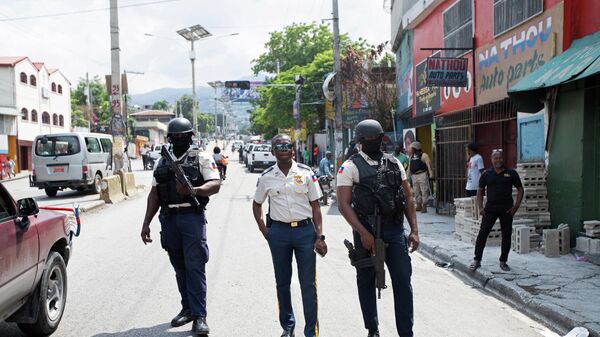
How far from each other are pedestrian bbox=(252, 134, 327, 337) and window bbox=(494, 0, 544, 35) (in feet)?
23.0

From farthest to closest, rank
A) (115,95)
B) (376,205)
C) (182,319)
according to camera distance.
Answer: (115,95) → (182,319) → (376,205)

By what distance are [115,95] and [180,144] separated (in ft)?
47.3

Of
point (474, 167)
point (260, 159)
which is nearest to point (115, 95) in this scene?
point (474, 167)

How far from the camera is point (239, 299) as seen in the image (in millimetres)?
5926

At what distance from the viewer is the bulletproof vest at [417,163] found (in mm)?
13445

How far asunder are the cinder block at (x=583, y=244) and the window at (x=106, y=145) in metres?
15.6

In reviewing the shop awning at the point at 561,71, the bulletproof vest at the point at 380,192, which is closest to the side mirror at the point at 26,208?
the bulletproof vest at the point at 380,192

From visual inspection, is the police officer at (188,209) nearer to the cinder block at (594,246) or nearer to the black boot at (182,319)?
the black boot at (182,319)

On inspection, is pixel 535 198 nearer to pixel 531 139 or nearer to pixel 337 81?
pixel 531 139

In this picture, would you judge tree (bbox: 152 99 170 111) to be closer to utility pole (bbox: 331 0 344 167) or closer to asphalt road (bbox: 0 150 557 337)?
utility pole (bbox: 331 0 344 167)

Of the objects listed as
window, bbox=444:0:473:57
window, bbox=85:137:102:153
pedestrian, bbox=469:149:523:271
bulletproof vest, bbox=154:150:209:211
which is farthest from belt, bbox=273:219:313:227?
window, bbox=85:137:102:153

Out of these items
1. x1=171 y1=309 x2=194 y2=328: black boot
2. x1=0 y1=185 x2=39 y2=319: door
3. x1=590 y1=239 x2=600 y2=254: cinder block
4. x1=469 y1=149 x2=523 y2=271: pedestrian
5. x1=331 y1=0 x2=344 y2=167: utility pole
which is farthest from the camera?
x1=331 y1=0 x2=344 y2=167: utility pole

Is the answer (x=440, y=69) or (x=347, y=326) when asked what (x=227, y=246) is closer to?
(x=347, y=326)

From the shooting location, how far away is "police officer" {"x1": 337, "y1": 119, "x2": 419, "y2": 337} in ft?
13.7
